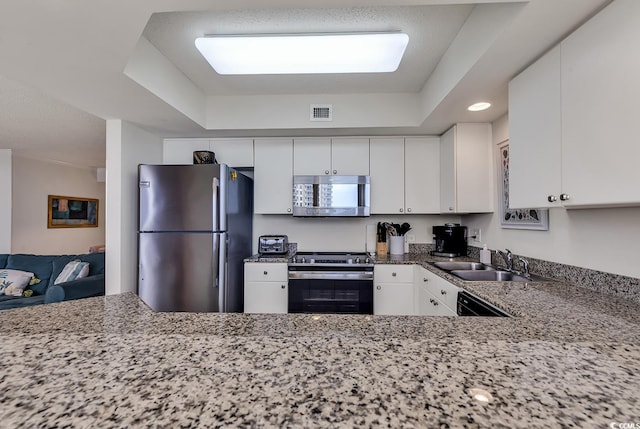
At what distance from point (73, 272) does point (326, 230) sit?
2.78 metres

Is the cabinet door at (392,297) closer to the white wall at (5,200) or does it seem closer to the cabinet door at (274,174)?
the cabinet door at (274,174)

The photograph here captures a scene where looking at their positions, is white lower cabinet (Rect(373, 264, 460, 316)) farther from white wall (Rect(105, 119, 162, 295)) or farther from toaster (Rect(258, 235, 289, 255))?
white wall (Rect(105, 119, 162, 295))

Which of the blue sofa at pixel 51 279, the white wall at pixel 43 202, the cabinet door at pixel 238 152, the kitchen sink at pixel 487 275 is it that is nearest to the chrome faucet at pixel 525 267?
the kitchen sink at pixel 487 275

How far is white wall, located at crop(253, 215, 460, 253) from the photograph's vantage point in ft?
10.4

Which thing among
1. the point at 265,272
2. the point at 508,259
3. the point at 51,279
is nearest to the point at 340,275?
the point at 265,272

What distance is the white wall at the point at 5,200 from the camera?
4.02m

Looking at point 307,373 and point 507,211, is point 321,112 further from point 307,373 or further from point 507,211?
point 307,373

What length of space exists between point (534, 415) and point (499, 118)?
2478mm

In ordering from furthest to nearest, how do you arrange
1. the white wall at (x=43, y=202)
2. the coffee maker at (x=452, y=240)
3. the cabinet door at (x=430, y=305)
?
the white wall at (x=43, y=202), the coffee maker at (x=452, y=240), the cabinet door at (x=430, y=305)

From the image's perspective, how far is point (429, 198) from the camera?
2873mm

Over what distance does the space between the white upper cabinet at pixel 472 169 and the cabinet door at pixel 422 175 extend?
14.0 inches

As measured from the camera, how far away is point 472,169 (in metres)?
2.48

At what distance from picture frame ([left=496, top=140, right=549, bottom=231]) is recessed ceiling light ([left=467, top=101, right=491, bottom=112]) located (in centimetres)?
35

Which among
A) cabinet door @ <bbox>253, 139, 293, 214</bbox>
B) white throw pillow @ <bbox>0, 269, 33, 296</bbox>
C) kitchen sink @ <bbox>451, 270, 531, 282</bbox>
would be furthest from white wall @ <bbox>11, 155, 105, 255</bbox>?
kitchen sink @ <bbox>451, 270, 531, 282</bbox>
